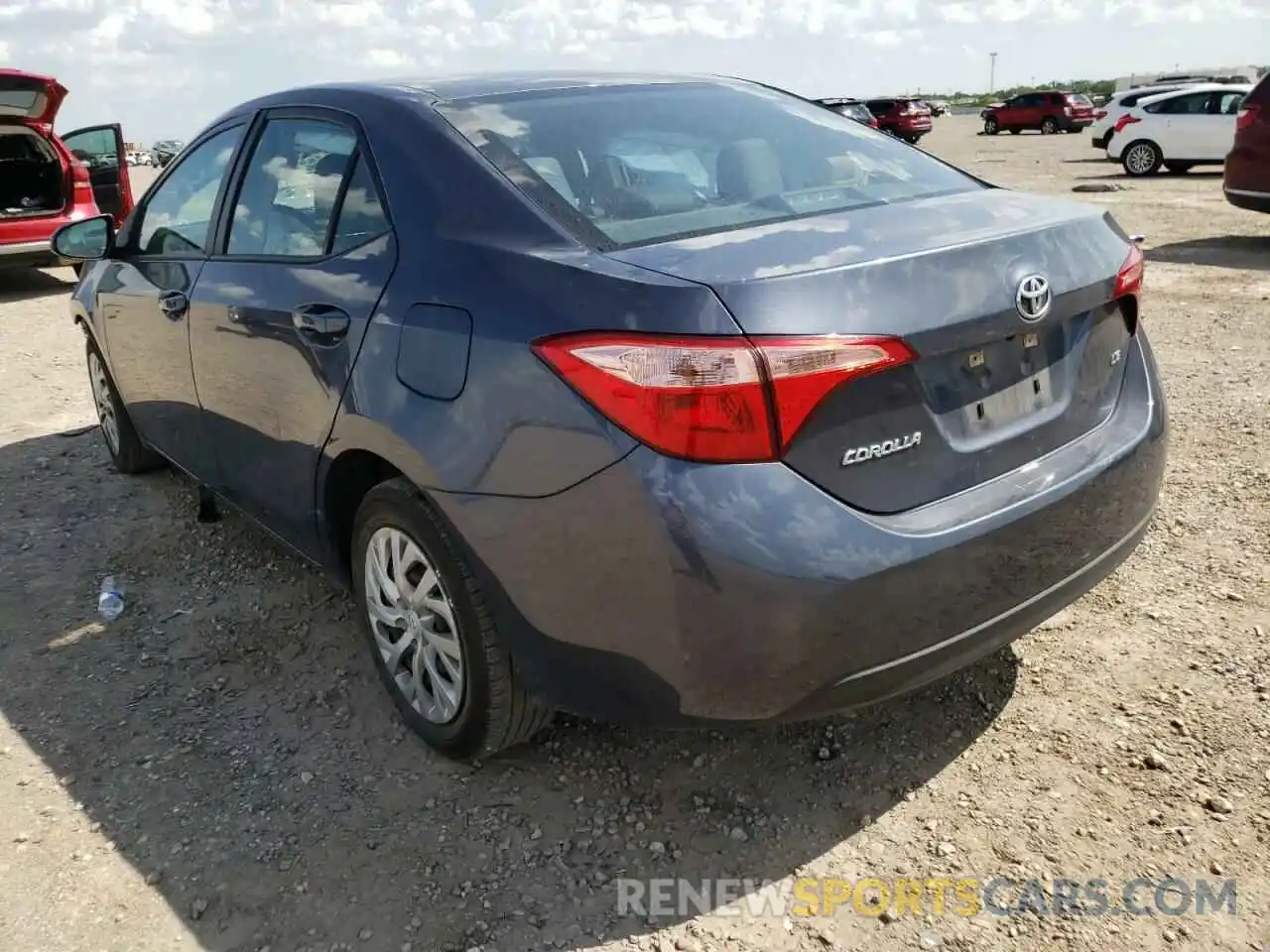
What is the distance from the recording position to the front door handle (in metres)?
2.76

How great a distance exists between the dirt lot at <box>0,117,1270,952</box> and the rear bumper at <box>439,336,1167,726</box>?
0.46 m

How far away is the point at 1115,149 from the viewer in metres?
19.0

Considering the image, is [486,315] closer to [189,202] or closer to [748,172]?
[748,172]

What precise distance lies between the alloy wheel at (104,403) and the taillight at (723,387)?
12.5ft

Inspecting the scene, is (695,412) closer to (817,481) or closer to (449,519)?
(817,481)

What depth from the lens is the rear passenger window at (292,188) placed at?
301 centimetres

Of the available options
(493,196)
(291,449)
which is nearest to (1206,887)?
(493,196)

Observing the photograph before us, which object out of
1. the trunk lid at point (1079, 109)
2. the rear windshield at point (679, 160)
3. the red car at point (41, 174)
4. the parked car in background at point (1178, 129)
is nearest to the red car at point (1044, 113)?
the trunk lid at point (1079, 109)

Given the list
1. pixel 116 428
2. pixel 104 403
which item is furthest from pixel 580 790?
pixel 104 403

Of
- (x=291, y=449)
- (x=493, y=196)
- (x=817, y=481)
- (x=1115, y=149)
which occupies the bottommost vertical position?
(x=1115, y=149)

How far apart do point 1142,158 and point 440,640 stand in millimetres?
19303

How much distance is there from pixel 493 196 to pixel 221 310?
1.31 metres

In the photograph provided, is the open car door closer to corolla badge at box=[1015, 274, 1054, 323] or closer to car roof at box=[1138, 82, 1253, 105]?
corolla badge at box=[1015, 274, 1054, 323]

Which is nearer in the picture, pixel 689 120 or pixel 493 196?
pixel 493 196
